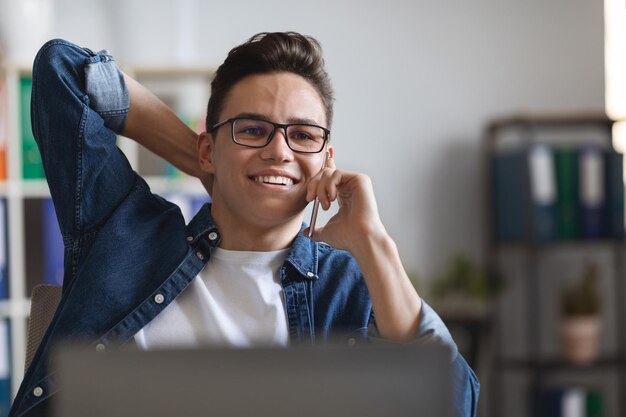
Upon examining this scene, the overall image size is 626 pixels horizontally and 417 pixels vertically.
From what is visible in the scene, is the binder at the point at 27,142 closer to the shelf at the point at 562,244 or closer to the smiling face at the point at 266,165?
the smiling face at the point at 266,165

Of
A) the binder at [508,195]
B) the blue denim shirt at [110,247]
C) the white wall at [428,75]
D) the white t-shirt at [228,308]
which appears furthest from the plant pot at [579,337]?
the white t-shirt at [228,308]

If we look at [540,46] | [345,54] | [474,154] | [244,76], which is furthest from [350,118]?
[244,76]

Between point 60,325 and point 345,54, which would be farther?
point 345,54

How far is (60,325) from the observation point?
4.45 feet

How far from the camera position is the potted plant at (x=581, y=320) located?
3.43 metres

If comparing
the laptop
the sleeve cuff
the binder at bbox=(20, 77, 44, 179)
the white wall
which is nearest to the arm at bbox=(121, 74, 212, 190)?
the sleeve cuff

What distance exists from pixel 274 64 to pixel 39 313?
617 mm

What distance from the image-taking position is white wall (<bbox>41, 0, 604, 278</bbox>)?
3.59m

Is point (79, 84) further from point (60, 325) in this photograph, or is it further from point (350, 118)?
point (350, 118)

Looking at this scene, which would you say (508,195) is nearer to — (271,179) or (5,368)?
(5,368)

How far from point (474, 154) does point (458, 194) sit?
0.20 metres

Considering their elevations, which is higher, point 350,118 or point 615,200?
point 350,118

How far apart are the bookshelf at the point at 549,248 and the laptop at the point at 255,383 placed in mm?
2941

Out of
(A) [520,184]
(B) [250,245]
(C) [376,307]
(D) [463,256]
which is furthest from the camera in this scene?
(D) [463,256]
